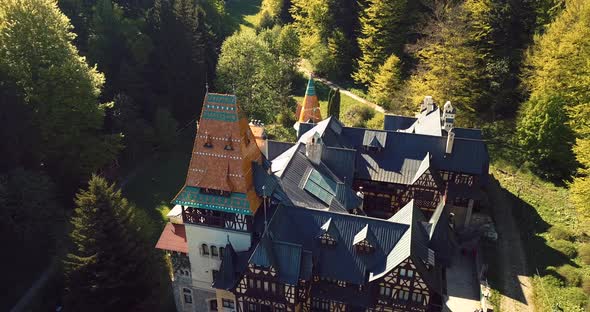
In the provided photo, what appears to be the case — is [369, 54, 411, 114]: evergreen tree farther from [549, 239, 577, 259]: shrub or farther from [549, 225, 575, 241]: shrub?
[549, 239, 577, 259]: shrub

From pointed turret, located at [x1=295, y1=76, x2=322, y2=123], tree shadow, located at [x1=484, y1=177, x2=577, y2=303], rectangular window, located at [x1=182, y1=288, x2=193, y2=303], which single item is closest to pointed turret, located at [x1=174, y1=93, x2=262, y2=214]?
rectangular window, located at [x1=182, y1=288, x2=193, y2=303]

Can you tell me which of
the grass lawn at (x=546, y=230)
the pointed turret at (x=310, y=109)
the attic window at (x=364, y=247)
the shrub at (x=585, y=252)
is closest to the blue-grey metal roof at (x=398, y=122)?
the pointed turret at (x=310, y=109)

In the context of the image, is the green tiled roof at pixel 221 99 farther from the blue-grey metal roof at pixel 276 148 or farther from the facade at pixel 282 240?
the blue-grey metal roof at pixel 276 148


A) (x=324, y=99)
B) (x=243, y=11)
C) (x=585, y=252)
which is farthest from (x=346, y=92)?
(x=243, y=11)

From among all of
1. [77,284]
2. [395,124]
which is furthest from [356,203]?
[77,284]

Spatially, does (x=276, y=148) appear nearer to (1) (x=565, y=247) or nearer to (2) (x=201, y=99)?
(2) (x=201, y=99)

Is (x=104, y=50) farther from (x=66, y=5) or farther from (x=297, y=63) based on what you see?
(x=297, y=63)
